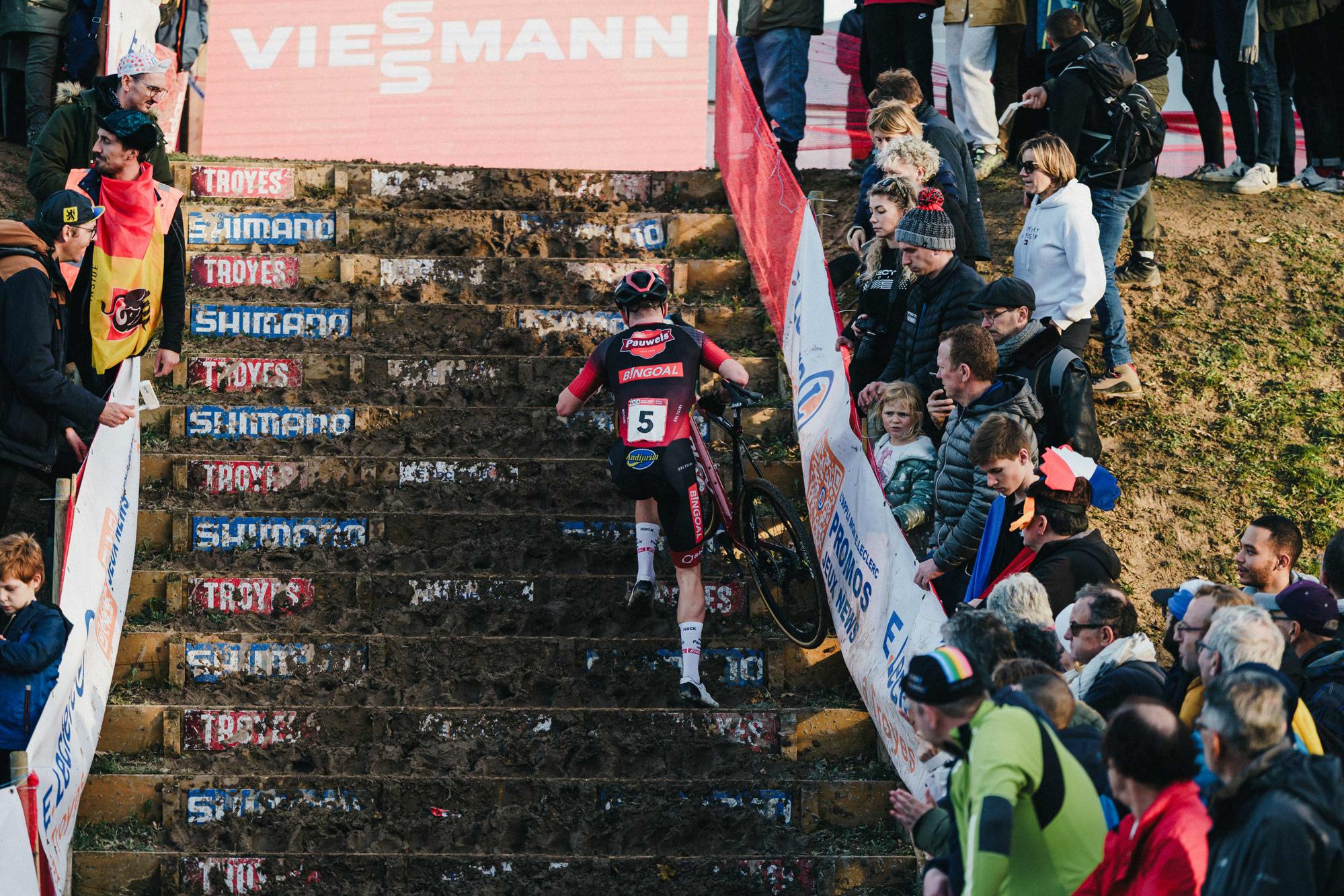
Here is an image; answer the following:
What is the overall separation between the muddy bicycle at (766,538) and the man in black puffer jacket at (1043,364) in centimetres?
125

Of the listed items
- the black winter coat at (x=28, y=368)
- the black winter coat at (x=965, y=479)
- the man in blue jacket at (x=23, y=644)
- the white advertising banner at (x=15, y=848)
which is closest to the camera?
the white advertising banner at (x=15, y=848)

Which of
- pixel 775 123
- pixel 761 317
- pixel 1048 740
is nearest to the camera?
pixel 1048 740

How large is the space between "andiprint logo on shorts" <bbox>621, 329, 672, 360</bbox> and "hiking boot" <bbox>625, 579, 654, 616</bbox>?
3.61ft

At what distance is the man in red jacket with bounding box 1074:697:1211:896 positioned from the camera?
3629 millimetres

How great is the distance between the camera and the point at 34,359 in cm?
697

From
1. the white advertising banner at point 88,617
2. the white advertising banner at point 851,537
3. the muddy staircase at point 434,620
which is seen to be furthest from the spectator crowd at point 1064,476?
the white advertising banner at point 88,617

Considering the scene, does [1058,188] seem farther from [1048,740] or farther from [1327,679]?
[1048,740]

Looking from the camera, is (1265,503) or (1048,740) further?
(1265,503)

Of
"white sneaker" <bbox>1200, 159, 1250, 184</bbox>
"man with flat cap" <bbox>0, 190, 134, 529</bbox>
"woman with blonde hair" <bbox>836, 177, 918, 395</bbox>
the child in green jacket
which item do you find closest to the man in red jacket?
the child in green jacket

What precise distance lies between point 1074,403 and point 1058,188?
1684mm

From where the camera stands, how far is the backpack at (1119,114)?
8.84m

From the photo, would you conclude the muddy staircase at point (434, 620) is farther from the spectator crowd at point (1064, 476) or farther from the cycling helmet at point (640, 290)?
the cycling helmet at point (640, 290)

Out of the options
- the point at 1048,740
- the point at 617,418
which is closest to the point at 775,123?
the point at 617,418

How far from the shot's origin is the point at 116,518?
7234 millimetres
